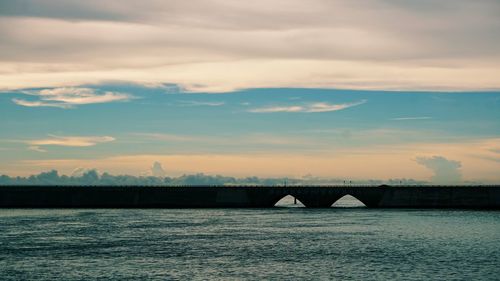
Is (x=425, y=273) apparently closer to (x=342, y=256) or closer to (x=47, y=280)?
(x=342, y=256)

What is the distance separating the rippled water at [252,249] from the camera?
7788cm

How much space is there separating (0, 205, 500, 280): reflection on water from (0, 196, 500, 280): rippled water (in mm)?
110

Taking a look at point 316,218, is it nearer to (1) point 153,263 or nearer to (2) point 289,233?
(2) point 289,233

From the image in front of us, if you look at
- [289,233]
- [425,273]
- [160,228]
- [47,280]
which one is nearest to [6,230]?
[160,228]

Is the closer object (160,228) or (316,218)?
(160,228)

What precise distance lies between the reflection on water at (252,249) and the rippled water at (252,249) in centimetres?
11

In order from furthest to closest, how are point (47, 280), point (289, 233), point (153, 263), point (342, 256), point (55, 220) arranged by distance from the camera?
point (55, 220) < point (289, 233) < point (342, 256) < point (153, 263) < point (47, 280)

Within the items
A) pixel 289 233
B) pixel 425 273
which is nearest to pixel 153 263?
pixel 425 273

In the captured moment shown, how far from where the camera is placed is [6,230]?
131875mm

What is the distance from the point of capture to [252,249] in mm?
100438

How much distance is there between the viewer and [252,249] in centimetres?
10044

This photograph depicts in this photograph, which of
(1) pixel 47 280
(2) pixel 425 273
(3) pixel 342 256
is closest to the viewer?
(1) pixel 47 280

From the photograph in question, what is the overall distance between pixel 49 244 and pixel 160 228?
33232 millimetres

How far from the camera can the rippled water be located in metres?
77.9
